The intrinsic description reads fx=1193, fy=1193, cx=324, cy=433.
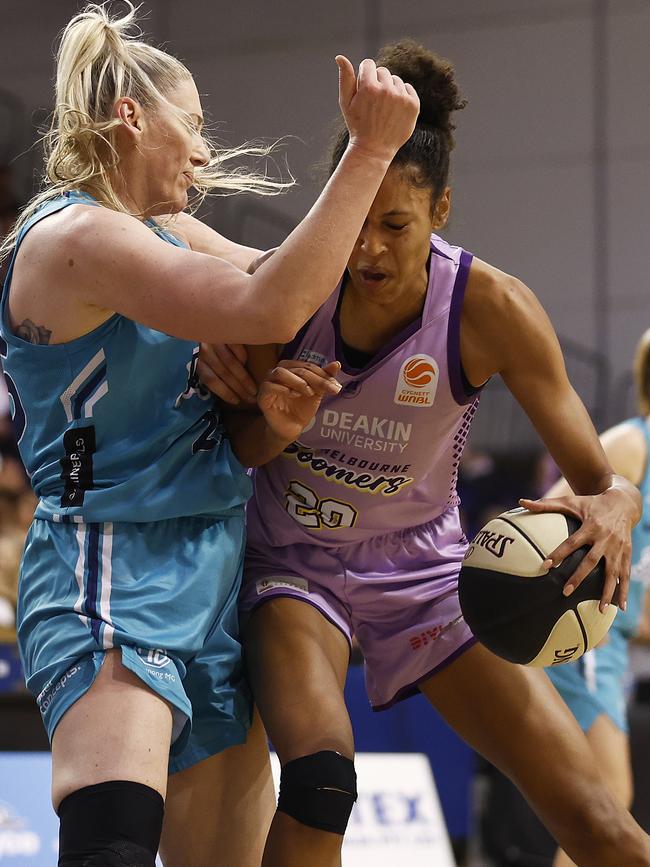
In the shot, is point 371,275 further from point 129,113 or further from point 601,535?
point 601,535

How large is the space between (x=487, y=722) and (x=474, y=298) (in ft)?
2.97

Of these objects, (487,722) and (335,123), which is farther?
(335,123)

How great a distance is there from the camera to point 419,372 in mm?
2543

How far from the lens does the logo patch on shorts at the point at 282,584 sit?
2.59 m

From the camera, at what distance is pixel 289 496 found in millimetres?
2668

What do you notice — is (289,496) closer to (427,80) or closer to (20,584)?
(20,584)

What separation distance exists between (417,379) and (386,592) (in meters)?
0.49

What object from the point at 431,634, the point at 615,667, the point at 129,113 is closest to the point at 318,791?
the point at 431,634

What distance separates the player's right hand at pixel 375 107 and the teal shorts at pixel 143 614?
81 centimetres

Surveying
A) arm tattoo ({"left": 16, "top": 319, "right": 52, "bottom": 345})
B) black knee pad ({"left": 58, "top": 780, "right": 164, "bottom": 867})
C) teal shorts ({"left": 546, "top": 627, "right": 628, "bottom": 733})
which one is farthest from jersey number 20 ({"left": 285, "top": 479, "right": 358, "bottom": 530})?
teal shorts ({"left": 546, "top": 627, "right": 628, "bottom": 733})

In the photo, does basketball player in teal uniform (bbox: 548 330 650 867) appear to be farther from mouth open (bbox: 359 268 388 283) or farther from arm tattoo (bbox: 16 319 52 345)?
arm tattoo (bbox: 16 319 52 345)

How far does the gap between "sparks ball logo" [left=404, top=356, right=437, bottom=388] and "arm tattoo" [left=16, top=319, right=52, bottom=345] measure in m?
0.77

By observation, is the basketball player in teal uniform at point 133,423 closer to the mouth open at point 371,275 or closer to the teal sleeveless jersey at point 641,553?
the mouth open at point 371,275

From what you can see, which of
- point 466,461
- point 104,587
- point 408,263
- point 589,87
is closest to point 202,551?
point 104,587
